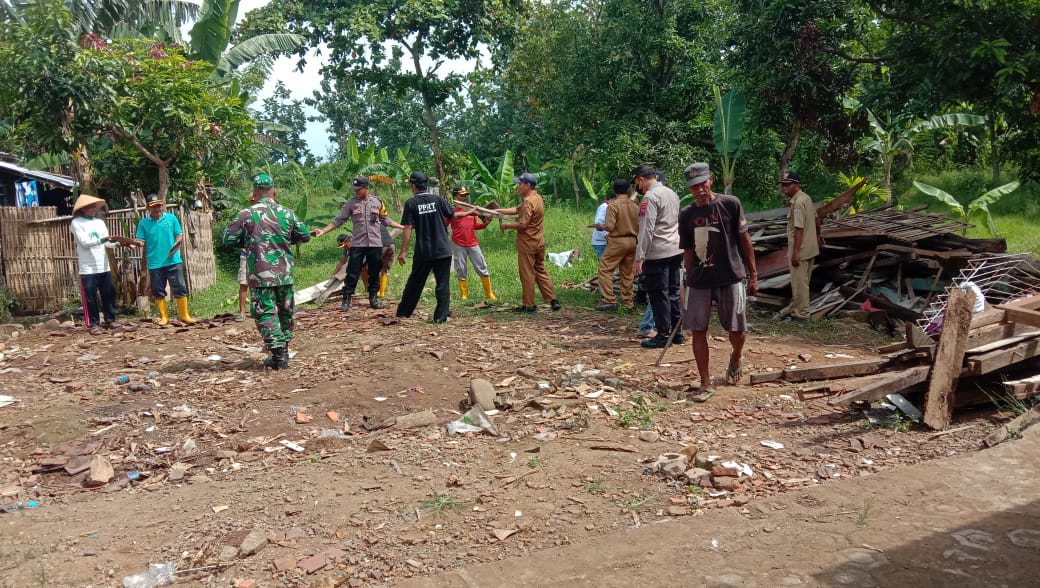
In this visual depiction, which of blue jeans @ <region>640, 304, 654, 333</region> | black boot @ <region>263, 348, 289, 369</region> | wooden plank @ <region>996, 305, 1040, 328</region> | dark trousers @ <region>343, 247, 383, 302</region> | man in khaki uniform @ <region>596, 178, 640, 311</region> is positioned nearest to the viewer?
wooden plank @ <region>996, 305, 1040, 328</region>

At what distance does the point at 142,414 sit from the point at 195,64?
21.6 feet

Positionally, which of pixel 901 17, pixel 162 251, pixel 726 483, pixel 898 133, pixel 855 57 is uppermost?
pixel 901 17

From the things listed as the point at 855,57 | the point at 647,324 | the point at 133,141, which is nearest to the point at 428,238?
the point at 647,324

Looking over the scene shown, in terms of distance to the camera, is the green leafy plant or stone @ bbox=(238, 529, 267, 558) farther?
the green leafy plant

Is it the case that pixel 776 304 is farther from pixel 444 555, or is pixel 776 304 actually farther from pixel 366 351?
pixel 444 555

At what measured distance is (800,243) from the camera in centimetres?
905

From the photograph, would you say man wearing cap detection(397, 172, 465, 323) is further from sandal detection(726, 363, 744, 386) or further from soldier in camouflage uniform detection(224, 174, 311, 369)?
sandal detection(726, 363, 744, 386)

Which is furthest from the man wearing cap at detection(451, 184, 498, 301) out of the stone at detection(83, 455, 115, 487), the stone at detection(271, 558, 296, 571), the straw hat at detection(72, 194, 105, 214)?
the stone at detection(271, 558, 296, 571)

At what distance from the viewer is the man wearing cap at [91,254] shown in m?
9.19

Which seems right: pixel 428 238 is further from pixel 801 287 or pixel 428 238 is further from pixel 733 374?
pixel 801 287

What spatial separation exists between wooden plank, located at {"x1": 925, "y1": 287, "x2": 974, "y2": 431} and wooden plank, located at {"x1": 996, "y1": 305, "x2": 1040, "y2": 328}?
0.78 meters

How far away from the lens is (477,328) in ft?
29.3

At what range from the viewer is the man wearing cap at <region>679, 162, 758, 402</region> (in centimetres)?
610

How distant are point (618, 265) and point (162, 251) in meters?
5.78
